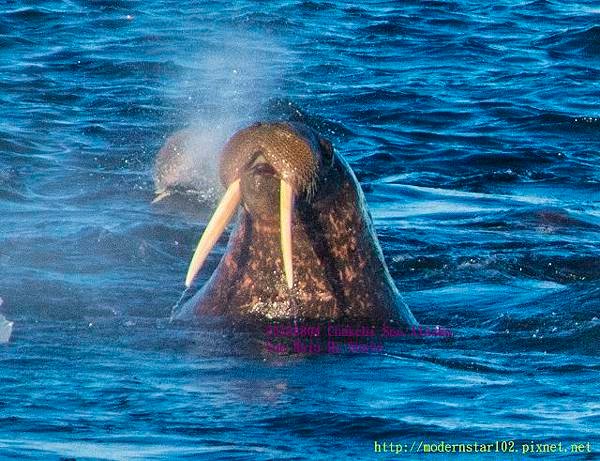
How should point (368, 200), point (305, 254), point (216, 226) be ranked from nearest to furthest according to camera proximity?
1. point (216, 226)
2. point (305, 254)
3. point (368, 200)

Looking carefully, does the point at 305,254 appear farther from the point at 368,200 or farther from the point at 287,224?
the point at 368,200

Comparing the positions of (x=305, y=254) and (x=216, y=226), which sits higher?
(x=216, y=226)

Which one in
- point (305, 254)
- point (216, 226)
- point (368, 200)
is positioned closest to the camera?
point (216, 226)

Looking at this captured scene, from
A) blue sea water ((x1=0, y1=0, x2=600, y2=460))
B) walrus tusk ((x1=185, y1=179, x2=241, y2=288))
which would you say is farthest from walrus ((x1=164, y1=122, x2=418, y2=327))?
blue sea water ((x1=0, y1=0, x2=600, y2=460))

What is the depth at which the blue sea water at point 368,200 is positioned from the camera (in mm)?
6289

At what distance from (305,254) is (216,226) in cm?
73

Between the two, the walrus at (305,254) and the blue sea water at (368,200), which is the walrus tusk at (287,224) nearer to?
the walrus at (305,254)

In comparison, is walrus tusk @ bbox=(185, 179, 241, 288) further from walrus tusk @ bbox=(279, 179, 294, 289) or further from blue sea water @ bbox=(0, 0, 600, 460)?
blue sea water @ bbox=(0, 0, 600, 460)

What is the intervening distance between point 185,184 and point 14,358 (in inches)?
235

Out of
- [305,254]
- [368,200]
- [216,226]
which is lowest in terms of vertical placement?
[368,200]

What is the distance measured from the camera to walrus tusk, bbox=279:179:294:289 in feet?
23.0

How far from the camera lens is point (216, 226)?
702 cm

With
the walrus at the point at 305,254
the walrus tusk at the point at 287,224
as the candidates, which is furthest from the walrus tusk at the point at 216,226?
the walrus tusk at the point at 287,224

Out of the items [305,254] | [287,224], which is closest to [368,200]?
[305,254]
